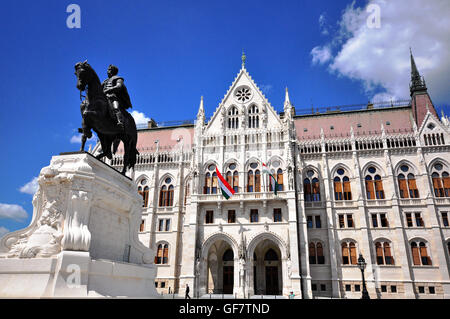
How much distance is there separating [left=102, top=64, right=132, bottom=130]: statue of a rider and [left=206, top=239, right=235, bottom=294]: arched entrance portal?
88.0 feet

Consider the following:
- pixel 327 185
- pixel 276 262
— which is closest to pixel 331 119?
pixel 327 185

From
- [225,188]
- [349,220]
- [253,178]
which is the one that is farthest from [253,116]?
[349,220]

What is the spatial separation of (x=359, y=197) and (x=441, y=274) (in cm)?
1070

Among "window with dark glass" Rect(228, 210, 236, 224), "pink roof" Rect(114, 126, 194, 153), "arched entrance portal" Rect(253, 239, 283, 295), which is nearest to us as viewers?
"window with dark glass" Rect(228, 210, 236, 224)

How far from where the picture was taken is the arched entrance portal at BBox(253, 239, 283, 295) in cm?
3391

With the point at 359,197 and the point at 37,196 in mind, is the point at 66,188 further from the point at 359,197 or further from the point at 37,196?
the point at 359,197

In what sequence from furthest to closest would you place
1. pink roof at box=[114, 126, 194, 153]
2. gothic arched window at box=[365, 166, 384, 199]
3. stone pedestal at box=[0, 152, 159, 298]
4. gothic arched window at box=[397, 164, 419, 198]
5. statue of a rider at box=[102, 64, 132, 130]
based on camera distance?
pink roof at box=[114, 126, 194, 153]
gothic arched window at box=[365, 166, 384, 199]
gothic arched window at box=[397, 164, 419, 198]
statue of a rider at box=[102, 64, 132, 130]
stone pedestal at box=[0, 152, 159, 298]

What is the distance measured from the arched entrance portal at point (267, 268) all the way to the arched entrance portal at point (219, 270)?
2.89m

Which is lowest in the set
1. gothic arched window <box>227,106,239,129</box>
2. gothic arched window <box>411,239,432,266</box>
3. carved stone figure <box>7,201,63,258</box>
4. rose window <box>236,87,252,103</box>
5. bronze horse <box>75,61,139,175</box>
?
carved stone figure <box>7,201,63,258</box>

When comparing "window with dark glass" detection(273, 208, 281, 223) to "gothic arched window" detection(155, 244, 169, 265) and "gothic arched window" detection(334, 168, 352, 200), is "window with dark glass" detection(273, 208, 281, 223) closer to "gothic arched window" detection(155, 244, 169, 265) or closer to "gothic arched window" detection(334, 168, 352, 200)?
"gothic arched window" detection(334, 168, 352, 200)

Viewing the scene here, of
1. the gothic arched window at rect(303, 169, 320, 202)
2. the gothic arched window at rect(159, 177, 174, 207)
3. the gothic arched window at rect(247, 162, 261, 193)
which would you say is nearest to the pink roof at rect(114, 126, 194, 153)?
the gothic arched window at rect(159, 177, 174, 207)

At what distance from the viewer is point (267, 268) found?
35.1 metres

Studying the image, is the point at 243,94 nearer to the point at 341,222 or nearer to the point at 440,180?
the point at 341,222

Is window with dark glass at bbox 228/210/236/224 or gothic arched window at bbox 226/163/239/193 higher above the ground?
gothic arched window at bbox 226/163/239/193
